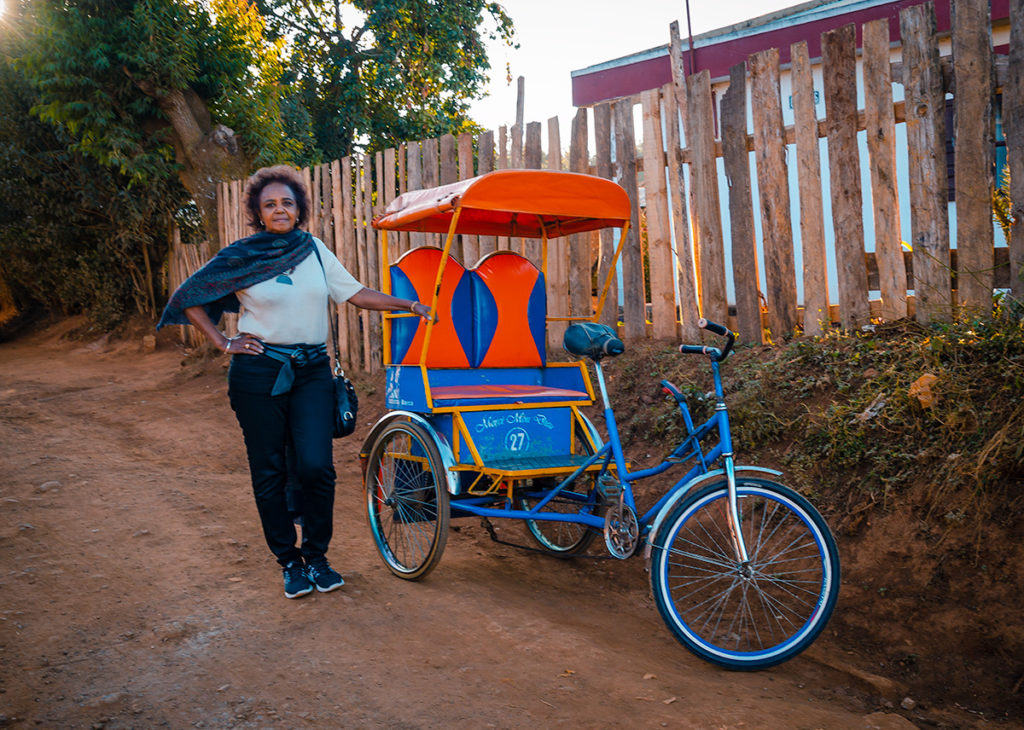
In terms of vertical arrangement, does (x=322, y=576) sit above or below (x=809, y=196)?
below

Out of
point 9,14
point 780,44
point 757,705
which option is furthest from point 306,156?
point 757,705

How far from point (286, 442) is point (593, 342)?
65.3 inches

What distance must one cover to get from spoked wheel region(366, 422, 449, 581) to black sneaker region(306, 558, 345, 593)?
396 millimetres

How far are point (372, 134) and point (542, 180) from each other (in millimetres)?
13692

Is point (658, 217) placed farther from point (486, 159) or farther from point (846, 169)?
point (486, 159)

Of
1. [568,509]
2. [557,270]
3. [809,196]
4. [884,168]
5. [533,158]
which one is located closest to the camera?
[884,168]

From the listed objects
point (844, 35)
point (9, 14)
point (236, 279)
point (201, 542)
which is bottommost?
point (201, 542)

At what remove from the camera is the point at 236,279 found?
384cm

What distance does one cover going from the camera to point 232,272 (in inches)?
151

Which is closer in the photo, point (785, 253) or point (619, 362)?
point (785, 253)

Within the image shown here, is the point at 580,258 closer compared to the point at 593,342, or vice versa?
the point at 593,342

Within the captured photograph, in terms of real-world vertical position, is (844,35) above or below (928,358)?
above

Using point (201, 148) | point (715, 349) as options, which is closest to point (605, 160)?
point (715, 349)

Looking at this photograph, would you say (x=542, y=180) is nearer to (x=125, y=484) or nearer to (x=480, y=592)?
(x=480, y=592)
